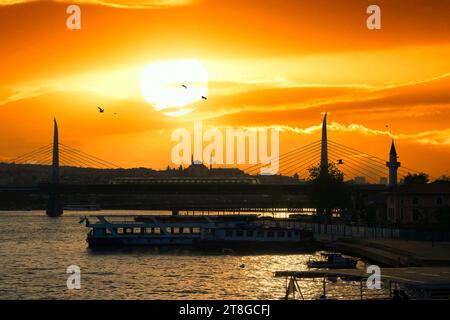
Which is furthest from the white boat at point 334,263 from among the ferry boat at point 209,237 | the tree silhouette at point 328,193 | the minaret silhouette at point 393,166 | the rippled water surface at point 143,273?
the minaret silhouette at point 393,166

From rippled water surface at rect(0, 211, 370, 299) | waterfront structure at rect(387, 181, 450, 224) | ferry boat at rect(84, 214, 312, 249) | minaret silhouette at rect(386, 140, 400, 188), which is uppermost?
minaret silhouette at rect(386, 140, 400, 188)

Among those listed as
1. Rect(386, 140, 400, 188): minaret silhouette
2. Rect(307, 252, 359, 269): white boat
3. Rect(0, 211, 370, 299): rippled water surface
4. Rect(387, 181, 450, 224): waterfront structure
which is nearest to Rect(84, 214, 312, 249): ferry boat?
Rect(0, 211, 370, 299): rippled water surface

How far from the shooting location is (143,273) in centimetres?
7006

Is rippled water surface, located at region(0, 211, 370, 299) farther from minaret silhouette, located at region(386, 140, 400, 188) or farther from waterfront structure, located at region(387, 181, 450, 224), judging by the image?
minaret silhouette, located at region(386, 140, 400, 188)

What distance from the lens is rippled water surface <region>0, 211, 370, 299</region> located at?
5653cm

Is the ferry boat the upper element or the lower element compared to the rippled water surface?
upper

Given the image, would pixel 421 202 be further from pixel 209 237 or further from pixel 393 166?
pixel 209 237

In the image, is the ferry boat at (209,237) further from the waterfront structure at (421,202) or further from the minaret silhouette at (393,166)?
the minaret silhouette at (393,166)

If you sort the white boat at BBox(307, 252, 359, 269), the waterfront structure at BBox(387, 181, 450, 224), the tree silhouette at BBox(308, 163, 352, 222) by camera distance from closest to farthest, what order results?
the white boat at BBox(307, 252, 359, 269) < the waterfront structure at BBox(387, 181, 450, 224) < the tree silhouette at BBox(308, 163, 352, 222)

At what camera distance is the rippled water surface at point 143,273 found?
185ft

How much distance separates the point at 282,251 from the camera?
9431cm
